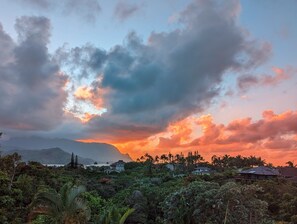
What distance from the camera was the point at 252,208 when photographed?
54.0ft

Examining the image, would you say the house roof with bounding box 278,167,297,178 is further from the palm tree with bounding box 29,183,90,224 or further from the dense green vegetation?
the palm tree with bounding box 29,183,90,224

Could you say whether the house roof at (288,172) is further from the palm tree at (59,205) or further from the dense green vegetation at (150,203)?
the palm tree at (59,205)

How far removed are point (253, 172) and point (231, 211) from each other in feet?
121

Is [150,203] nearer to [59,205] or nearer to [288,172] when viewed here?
[59,205]

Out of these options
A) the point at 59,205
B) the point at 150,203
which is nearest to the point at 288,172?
the point at 150,203

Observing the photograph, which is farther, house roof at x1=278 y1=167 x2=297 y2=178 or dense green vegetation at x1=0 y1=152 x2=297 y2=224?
house roof at x1=278 y1=167 x2=297 y2=178

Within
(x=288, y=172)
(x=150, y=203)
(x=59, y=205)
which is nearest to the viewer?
(x=59, y=205)

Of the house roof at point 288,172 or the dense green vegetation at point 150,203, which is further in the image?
the house roof at point 288,172

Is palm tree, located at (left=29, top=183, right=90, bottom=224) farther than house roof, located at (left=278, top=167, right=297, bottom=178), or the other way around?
house roof, located at (left=278, top=167, right=297, bottom=178)

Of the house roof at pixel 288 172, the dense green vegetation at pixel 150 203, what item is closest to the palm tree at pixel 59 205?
the dense green vegetation at pixel 150 203

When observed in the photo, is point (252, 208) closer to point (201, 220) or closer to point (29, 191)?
point (201, 220)

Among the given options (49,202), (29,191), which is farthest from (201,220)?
(29,191)

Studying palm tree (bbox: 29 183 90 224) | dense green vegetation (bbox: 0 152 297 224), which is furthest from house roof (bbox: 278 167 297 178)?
palm tree (bbox: 29 183 90 224)

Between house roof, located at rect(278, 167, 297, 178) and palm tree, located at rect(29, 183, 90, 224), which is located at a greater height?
house roof, located at rect(278, 167, 297, 178)
